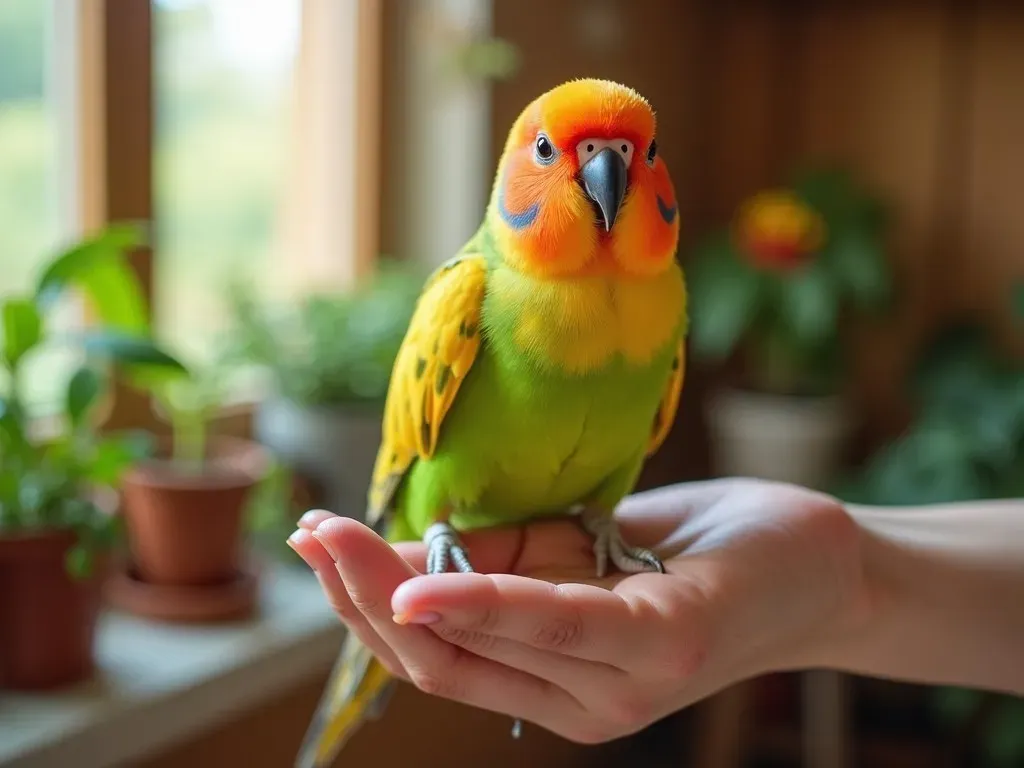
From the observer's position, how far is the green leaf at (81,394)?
3.58 ft

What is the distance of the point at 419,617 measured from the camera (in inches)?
24.7

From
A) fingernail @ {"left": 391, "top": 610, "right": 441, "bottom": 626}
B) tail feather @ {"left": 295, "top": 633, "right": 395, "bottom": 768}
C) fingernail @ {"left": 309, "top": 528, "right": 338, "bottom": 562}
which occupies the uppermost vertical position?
fingernail @ {"left": 309, "top": 528, "right": 338, "bottom": 562}

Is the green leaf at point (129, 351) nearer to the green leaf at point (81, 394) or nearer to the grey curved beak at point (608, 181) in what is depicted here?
the green leaf at point (81, 394)

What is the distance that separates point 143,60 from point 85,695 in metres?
0.78

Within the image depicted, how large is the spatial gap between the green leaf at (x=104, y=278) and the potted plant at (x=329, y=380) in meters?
0.26

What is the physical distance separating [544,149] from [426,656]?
0.37 metres

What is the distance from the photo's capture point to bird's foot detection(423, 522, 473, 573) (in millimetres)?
822

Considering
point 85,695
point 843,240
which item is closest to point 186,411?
point 85,695

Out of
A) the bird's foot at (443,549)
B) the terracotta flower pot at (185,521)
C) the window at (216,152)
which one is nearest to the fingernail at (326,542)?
the bird's foot at (443,549)

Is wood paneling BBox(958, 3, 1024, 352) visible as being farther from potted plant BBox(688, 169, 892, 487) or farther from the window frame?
the window frame

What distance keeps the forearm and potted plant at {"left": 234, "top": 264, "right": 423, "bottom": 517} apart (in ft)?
2.31

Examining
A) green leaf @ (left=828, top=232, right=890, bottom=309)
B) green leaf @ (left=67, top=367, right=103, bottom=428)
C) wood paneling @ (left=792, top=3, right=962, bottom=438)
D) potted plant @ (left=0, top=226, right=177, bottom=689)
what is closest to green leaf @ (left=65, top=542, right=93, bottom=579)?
potted plant @ (left=0, top=226, right=177, bottom=689)

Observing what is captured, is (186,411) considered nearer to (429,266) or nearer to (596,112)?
(429,266)

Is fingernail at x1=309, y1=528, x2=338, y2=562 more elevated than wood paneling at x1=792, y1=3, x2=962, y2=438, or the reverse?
wood paneling at x1=792, y1=3, x2=962, y2=438
